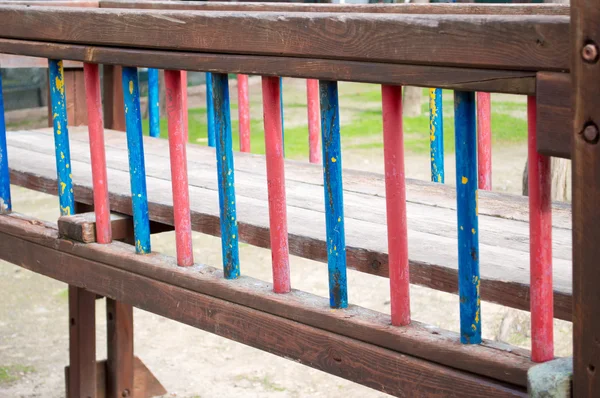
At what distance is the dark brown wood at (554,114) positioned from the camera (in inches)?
51.4

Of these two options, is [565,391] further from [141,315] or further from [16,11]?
[141,315]

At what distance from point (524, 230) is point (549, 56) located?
0.99m

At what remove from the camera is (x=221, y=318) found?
208 centimetres

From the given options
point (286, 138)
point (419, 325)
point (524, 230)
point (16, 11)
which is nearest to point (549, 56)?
point (419, 325)

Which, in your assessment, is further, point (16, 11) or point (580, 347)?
point (16, 11)

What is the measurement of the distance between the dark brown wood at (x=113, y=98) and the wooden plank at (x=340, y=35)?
1613 millimetres

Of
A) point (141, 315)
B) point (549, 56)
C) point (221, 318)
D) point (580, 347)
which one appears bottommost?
point (141, 315)

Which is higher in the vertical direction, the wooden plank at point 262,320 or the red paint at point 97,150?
the red paint at point 97,150

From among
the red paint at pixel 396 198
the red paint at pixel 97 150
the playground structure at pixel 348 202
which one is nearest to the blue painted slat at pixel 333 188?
the playground structure at pixel 348 202

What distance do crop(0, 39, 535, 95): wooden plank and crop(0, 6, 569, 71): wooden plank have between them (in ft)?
0.04

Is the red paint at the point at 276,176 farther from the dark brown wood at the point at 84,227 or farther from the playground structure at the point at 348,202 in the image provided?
the dark brown wood at the point at 84,227

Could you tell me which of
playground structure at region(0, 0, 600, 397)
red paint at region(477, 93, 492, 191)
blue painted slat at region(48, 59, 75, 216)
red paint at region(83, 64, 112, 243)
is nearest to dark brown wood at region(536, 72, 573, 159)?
playground structure at region(0, 0, 600, 397)

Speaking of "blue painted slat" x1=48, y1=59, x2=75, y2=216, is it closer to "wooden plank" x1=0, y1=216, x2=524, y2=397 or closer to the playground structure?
the playground structure

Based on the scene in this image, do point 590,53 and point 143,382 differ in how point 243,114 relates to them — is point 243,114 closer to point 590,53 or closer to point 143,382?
point 143,382
